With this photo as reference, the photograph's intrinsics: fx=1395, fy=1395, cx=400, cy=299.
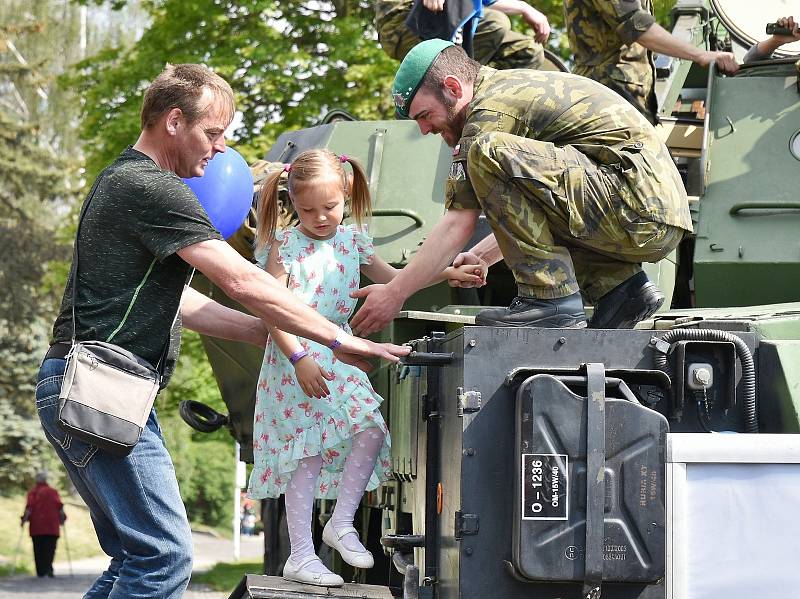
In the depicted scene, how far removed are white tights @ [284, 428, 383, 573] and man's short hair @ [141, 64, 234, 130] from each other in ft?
5.13

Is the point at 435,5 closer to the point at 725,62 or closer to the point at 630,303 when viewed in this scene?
the point at 725,62

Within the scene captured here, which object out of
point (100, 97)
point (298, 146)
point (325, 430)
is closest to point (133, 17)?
point (100, 97)

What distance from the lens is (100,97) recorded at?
17625mm

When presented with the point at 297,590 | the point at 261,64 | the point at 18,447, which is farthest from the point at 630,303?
the point at 18,447

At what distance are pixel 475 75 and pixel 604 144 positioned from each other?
0.51 metres

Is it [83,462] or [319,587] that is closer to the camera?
[83,462]

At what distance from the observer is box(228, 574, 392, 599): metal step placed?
463 cm

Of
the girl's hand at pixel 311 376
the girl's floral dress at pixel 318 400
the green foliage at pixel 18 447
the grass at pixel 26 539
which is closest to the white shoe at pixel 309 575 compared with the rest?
the girl's floral dress at pixel 318 400

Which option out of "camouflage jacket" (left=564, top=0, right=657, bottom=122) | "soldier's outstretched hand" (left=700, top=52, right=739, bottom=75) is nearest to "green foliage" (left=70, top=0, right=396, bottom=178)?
"camouflage jacket" (left=564, top=0, right=657, bottom=122)

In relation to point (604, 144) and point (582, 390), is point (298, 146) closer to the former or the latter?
point (604, 144)

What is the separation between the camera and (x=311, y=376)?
5.11 metres

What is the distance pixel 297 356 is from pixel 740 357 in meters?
1.83

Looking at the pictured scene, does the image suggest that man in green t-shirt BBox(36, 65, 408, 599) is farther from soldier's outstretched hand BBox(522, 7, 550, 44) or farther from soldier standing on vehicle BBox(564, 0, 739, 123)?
soldier's outstretched hand BBox(522, 7, 550, 44)

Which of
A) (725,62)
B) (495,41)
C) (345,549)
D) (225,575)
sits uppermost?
(495,41)
